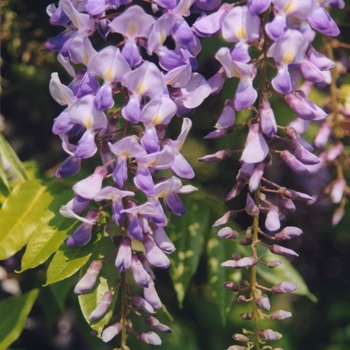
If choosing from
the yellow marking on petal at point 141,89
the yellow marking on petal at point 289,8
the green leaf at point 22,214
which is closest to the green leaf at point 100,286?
the green leaf at point 22,214

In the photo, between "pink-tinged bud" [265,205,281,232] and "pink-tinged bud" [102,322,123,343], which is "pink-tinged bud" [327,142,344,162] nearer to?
"pink-tinged bud" [265,205,281,232]

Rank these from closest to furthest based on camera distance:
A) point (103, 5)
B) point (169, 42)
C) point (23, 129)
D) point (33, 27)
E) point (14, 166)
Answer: point (103, 5) < point (14, 166) < point (169, 42) < point (33, 27) < point (23, 129)

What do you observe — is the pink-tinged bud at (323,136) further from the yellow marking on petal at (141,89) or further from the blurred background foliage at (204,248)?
the yellow marking on petal at (141,89)

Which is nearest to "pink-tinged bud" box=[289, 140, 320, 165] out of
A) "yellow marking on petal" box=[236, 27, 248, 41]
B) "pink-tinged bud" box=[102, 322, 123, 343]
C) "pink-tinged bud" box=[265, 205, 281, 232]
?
"pink-tinged bud" box=[265, 205, 281, 232]

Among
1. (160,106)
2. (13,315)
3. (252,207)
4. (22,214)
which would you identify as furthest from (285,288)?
(13,315)

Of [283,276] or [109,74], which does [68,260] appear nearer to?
[109,74]

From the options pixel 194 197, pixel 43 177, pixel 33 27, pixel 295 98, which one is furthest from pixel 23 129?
pixel 295 98

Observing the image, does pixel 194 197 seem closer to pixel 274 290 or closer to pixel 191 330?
pixel 274 290
